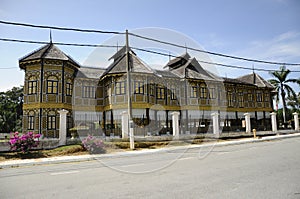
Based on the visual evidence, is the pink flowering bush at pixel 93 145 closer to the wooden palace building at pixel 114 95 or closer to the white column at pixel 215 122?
the wooden palace building at pixel 114 95

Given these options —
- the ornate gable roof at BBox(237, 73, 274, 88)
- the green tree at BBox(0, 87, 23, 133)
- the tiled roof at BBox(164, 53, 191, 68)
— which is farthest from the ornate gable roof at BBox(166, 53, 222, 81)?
the green tree at BBox(0, 87, 23, 133)

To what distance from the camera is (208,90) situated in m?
29.2

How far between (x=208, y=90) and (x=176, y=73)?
14.6 feet

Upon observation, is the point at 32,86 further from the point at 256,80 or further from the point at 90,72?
the point at 256,80

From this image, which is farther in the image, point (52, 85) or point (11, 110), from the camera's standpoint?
point (11, 110)

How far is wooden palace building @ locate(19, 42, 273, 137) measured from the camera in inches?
879

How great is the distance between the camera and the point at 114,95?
917 inches

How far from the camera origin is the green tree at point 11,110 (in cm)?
3528

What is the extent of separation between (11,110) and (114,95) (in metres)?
24.1

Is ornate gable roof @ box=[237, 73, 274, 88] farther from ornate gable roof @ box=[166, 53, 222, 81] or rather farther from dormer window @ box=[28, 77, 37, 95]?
dormer window @ box=[28, 77, 37, 95]

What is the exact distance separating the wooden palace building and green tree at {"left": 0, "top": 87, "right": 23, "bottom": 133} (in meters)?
13.2

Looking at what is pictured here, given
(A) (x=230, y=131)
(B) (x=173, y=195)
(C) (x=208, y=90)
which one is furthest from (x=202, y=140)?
(B) (x=173, y=195)

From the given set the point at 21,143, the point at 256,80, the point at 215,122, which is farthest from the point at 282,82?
the point at 21,143

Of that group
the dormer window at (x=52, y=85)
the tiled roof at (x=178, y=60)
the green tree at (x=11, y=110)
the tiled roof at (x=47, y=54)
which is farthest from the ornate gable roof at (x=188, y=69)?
the green tree at (x=11, y=110)
